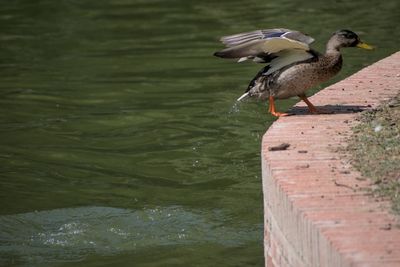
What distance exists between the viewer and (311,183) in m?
5.39

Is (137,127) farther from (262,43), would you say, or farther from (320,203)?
(320,203)

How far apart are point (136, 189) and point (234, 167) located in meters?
1.07

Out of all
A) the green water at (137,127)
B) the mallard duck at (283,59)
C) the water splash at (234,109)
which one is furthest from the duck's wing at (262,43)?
the water splash at (234,109)

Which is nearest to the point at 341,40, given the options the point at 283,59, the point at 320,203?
→ the point at 283,59

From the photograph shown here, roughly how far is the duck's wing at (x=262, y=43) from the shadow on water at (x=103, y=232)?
1.50 m

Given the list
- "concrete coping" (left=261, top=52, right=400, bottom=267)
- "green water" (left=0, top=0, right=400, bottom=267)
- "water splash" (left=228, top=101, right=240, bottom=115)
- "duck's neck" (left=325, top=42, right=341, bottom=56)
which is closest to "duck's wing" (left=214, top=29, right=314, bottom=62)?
"duck's neck" (left=325, top=42, right=341, bottom=56)

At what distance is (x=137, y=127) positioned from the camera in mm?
11562

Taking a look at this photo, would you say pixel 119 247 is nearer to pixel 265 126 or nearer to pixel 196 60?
pixel 265 126

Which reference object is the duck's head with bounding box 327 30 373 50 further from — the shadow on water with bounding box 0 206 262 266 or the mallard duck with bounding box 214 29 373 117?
the shadow on water with bounding box 0 206 262 266

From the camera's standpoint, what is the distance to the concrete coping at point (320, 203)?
14.5 feet

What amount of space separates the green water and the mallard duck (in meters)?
1.20

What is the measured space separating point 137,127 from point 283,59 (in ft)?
13.8

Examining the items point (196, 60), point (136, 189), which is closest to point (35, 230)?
point (136, 189)

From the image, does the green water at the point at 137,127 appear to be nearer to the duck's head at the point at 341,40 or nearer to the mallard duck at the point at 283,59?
the mallard duck at the point at 283,59
